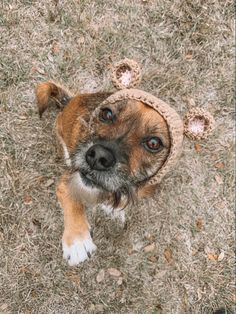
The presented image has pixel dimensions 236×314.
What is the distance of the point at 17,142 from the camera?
182 inches

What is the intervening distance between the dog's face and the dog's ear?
69 centimetres

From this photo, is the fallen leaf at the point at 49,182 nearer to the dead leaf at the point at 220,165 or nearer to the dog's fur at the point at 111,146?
the dog's fur at the point at 111,146

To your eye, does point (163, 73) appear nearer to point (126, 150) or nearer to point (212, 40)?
point (212, 40)

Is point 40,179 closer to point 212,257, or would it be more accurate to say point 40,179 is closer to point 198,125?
point 198,125

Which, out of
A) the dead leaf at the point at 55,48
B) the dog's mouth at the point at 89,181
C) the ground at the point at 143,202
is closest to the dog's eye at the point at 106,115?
the dog's mouth at the point at 89,181

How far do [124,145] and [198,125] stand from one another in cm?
71

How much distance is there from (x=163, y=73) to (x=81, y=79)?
2.85 feet

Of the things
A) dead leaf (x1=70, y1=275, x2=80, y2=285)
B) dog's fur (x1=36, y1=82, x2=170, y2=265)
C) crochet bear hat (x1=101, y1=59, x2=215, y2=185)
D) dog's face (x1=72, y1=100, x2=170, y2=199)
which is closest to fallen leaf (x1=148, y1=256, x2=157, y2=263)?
dead leaf (x1=70, y1=275, x2=80, y2=285)

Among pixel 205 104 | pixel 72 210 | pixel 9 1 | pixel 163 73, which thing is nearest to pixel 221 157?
pixel 205 104

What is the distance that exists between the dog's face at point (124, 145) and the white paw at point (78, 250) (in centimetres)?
98

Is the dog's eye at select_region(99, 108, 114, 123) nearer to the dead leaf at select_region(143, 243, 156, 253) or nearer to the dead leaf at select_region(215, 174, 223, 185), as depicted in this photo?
the dead leaf at select_region(143, 243, 156, 253)

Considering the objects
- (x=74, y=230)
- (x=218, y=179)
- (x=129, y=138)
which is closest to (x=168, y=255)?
(x=218, y=179)

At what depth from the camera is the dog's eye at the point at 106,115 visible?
3.50 meters

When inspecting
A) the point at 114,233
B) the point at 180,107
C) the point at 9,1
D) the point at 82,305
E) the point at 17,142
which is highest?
the point at 9,1
